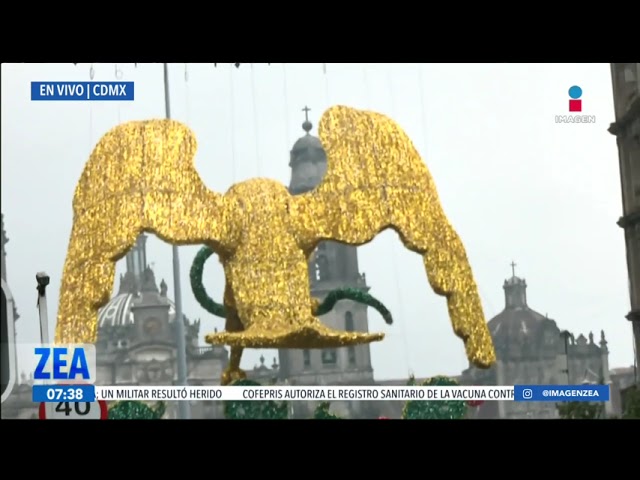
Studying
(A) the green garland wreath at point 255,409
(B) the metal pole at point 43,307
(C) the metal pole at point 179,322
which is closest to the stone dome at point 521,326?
(A) the green garland wreath at point 255,409

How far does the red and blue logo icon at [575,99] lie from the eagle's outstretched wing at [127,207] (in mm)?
2588

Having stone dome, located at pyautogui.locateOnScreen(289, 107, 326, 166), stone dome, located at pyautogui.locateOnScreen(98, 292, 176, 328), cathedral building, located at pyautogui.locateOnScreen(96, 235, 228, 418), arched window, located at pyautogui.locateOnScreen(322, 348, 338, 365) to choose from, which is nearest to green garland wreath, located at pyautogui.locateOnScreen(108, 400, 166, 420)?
cathedral building, located at pyautogui.locateOnScreen(96, 235, 228, 418)

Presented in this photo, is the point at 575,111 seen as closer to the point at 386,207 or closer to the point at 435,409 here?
the point at 386,207

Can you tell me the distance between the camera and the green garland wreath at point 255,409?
11109 mm

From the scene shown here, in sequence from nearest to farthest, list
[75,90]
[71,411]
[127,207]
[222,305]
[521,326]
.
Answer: [71,411] → [75,90] → [521,326] → [127,207] → [222,305]

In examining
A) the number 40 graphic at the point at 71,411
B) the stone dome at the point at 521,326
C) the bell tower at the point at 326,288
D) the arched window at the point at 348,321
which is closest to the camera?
the number 40 graphic at the point at 71,411

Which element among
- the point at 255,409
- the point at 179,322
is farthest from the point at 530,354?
the point at 179,322

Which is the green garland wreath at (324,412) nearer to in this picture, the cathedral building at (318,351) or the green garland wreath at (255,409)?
the cathedral building at (318,351)

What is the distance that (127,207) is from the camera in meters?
11.6

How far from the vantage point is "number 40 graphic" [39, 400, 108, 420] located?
10695 millimetres

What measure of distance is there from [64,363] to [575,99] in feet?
13.0

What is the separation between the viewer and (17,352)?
11109 mm

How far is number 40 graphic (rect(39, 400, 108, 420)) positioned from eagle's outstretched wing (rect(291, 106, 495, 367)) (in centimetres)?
197

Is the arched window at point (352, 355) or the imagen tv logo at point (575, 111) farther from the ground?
the imagen tv logo at point (575, 111)
